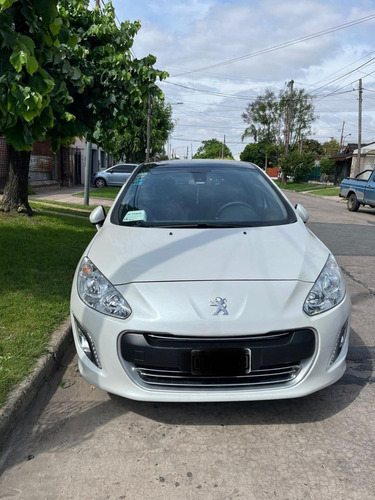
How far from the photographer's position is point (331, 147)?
277ft

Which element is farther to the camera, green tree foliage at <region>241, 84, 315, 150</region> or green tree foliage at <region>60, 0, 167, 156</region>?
→ green tree foliage at <region>241, 84, 315, 150</region>

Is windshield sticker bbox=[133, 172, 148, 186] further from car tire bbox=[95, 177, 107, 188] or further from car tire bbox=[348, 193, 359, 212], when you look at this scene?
car tire bbox=[95, 177, 107, 188]

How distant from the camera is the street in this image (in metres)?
2.13

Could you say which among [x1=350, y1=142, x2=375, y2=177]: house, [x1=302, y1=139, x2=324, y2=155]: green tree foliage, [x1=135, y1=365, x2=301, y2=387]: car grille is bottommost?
[x1=135, y1=365, x2=301, y2=387]: car grille

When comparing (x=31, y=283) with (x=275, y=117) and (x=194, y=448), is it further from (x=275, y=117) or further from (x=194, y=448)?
(x=275, y=117)

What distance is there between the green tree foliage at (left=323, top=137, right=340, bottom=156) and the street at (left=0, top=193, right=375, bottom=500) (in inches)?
3312

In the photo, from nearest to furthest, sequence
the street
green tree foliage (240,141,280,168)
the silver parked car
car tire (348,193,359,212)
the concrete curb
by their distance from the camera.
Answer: the street, the concrete curb, car tire (348,193,359,212), the silver parked car, green tree foliage (240,141,280,168)

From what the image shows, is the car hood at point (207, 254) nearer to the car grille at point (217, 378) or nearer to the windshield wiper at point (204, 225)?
the windshield wiper at point (204, 225)

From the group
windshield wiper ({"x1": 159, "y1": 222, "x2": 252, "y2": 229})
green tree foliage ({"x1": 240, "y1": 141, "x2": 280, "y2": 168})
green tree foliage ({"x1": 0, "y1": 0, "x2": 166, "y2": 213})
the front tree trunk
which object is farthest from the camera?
green tree foliage ({"x1": 240, "y1": 141, "x2": 280, "y2": 168})

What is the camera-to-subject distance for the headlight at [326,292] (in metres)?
2.56

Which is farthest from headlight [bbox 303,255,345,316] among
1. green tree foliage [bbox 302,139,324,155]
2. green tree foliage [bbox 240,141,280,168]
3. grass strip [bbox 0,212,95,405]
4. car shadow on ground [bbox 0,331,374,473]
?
green tree foliage [bbox 302,139,324,155]

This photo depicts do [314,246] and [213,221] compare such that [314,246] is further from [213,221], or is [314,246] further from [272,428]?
[272,428]

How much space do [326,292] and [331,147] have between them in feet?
A: 290

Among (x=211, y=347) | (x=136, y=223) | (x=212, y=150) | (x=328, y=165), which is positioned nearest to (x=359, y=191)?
(x=136, y=223)
